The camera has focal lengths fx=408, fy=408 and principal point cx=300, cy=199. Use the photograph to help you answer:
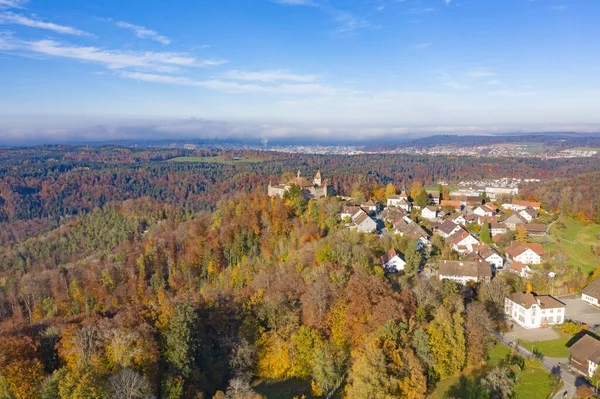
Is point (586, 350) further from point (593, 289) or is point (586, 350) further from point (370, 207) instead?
point (370, 207)

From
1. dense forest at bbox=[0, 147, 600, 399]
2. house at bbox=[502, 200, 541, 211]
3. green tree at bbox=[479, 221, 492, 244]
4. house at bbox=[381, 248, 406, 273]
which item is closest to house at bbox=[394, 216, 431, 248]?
dense forest at bbox=[0, 147, 600, 399]

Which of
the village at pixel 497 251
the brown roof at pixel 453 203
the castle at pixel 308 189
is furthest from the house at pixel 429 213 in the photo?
the castle at pixel 308 189

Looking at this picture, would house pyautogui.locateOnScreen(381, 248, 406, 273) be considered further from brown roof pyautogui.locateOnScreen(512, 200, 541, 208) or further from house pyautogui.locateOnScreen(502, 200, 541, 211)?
brown roof pyautogui.locateOnScreen(512, 200, 541, 208)

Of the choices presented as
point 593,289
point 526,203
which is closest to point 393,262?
point 593,289

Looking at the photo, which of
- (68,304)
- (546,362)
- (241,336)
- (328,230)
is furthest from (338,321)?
(68,304)

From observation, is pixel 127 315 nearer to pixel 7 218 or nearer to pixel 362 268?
pixel 362 268
